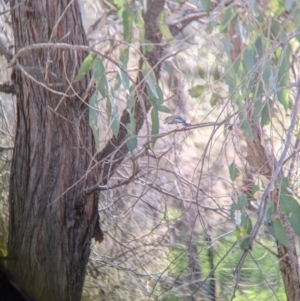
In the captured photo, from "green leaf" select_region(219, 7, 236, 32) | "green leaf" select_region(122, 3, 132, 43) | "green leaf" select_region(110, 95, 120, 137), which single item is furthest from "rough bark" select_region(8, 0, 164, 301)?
"green leaf" select_region(219, 7, 236, 32)

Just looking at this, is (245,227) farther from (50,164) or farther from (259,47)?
(50,164)

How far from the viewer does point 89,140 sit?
9.41 ft

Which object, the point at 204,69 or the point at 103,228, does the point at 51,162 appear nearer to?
the point at 103,228

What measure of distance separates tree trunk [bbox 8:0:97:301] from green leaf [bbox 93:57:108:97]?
0.42 metres

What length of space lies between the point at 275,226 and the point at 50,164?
130 cm

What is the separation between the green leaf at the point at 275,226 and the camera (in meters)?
1.94

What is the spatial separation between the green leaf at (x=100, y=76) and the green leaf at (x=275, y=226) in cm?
72

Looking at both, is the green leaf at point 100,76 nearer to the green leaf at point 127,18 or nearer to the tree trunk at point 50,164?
the green leaf at point 127,18

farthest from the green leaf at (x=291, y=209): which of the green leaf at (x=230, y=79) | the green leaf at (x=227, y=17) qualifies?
the green leaf at (x=227, y=17)

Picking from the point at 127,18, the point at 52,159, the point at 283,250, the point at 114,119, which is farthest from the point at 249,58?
the point at 52,159

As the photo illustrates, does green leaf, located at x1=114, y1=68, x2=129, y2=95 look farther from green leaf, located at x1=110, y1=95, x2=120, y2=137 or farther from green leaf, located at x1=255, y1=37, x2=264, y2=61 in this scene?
green leaf, located at x1=255, y1=37, x2=264, y2=61

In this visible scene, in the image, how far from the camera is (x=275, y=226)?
196 centimetres

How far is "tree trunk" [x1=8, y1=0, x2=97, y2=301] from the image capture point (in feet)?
8.98

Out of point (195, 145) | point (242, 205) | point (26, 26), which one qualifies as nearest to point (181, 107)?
point (195, 145)
